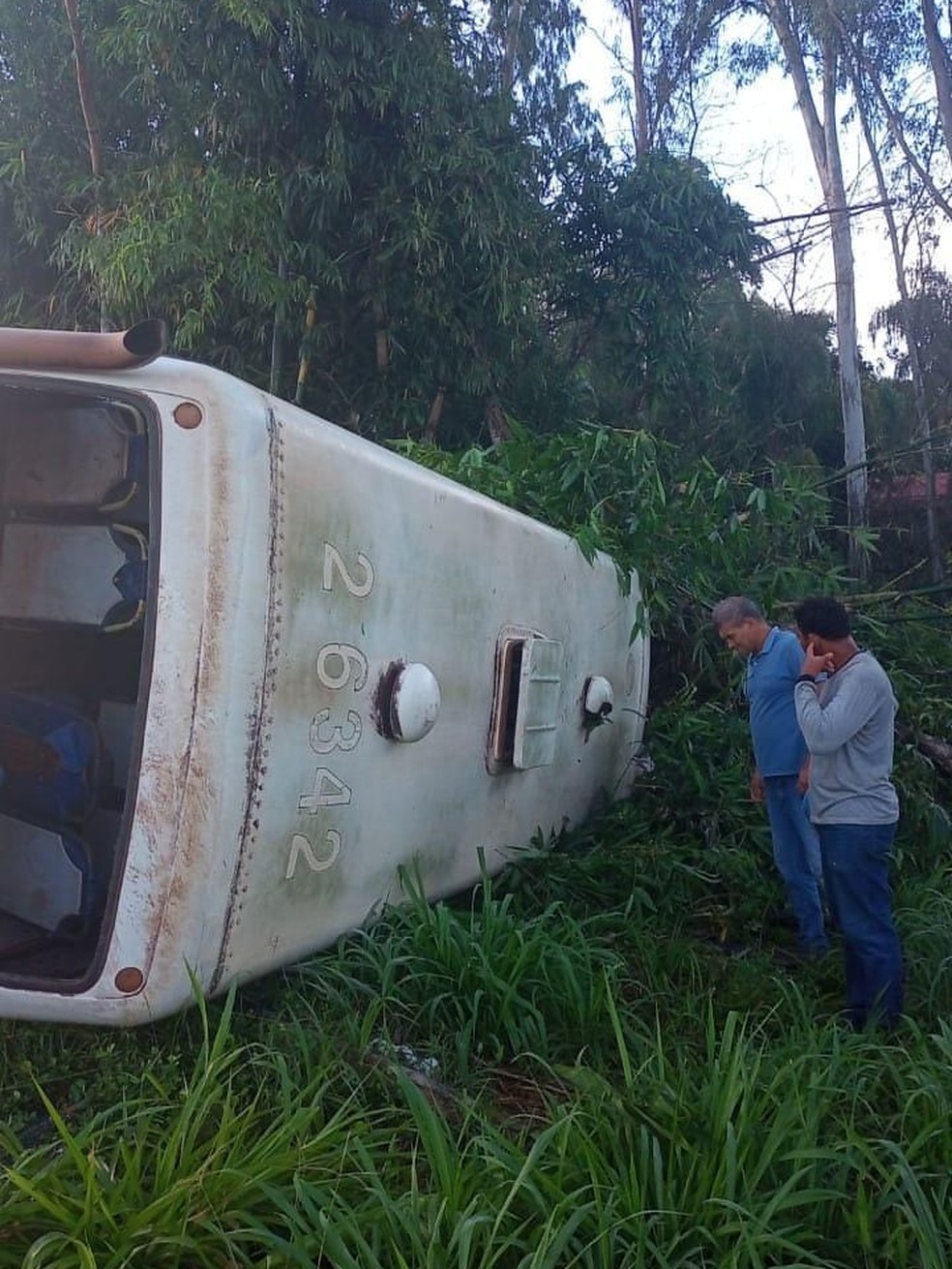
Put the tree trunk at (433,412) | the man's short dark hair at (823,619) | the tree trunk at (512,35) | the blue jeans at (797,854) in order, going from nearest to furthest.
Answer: the man's short dark hair at (823,619)
the blue jeans at (797,854)
the tree trunk at (433,412)
the tree trunk at (512,35)

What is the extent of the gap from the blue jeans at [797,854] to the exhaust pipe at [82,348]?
112 inches

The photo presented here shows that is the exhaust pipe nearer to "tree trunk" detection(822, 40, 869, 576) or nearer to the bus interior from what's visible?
the bus interior

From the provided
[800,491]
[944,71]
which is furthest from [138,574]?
[944,71]

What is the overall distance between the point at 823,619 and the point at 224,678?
200 cm

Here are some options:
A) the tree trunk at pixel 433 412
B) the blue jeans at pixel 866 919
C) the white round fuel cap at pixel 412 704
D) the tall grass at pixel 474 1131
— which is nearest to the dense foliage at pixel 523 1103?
the tall grass at pixel 474 1131

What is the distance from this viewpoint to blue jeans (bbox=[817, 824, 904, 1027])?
3377 millimetres

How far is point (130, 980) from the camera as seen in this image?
2.22 metres

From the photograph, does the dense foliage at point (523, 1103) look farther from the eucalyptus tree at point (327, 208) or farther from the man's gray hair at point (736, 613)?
the eucalyptus tree at point (327, 208)

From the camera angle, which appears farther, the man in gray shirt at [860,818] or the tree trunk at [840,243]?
the tree trunk at [840,243]

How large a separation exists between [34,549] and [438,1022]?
1820 mm

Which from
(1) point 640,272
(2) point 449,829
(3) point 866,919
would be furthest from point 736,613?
(1) point 640,272

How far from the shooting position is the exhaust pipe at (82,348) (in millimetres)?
2340

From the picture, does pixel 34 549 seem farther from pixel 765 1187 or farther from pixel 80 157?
pixel 80 157

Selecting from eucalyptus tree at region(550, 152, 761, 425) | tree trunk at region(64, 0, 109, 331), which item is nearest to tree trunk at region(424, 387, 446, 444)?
eucalyptus tree at region(550, 152, 761, 425)
